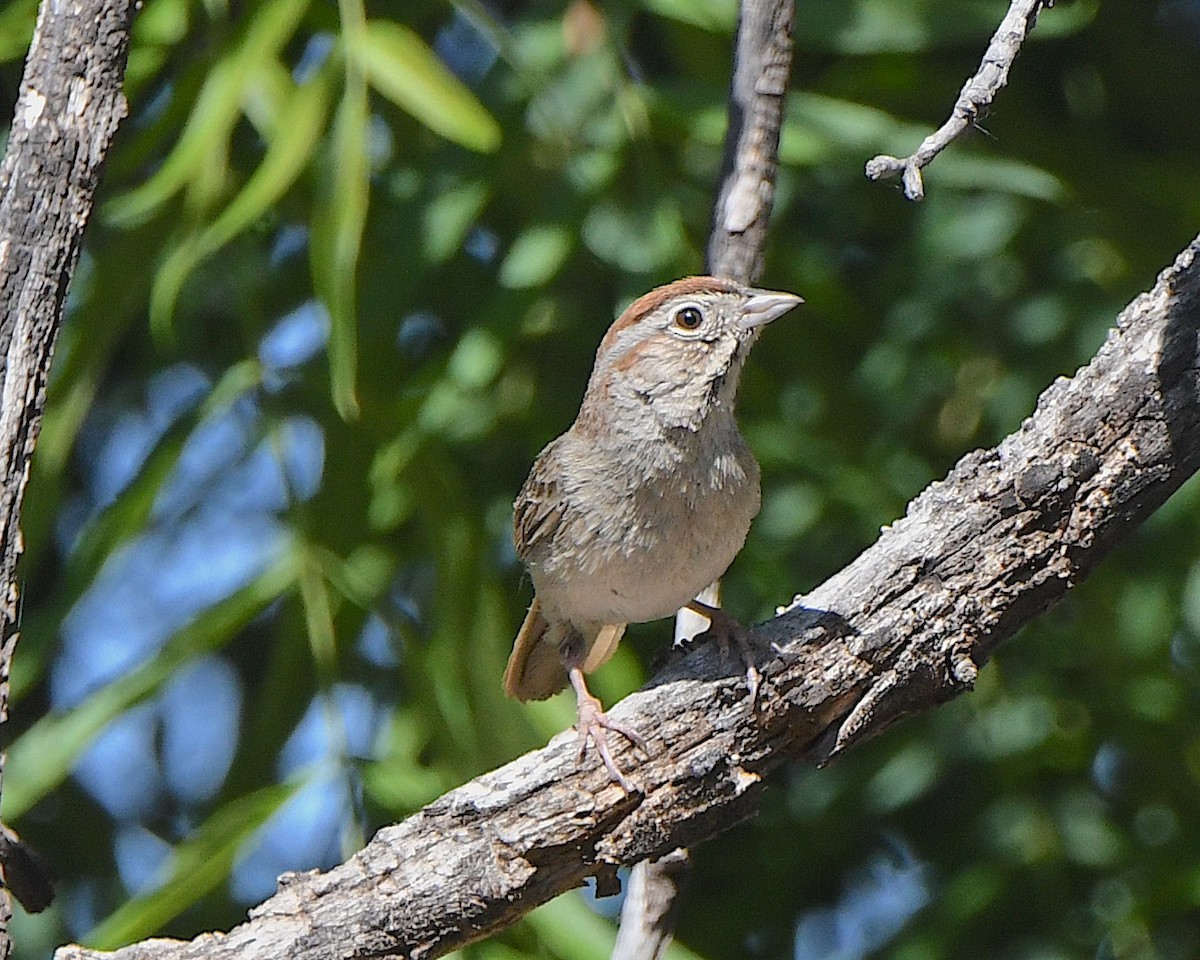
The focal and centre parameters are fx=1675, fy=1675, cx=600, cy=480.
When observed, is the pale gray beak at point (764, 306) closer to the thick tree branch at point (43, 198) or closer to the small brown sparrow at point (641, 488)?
the small brown sparrow at point (641, 488)

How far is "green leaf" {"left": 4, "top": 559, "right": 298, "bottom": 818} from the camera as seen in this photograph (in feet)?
10.7

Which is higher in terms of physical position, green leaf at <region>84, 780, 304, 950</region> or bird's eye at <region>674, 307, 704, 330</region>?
bird's eye at <region>674, 307, 704, 330</region>

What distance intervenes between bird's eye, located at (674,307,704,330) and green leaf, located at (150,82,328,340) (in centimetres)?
83

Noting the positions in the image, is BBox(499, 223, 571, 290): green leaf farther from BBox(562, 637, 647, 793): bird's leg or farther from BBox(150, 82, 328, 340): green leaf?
BBox(562, 637, 647, 793): bird's leg

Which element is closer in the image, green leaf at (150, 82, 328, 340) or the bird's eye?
green leaf at (150, 82, 328, 340)

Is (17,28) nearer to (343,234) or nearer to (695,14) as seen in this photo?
(343,234)

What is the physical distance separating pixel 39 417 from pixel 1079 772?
2.46m

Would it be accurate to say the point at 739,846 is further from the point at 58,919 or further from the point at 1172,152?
the point at 1172,152

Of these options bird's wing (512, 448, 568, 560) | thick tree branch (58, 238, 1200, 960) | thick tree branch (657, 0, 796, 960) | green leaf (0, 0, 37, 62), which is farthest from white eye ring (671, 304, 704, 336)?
green leaf (0, 0, 37, 62)

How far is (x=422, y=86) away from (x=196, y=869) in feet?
5.10

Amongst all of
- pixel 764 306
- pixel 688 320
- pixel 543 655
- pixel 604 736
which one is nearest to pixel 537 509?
pixel 543 655

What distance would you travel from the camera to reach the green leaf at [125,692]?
129 inches

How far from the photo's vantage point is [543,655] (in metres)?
3.70

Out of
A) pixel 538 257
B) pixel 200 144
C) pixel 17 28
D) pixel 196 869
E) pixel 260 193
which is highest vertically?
pixel 17 28
